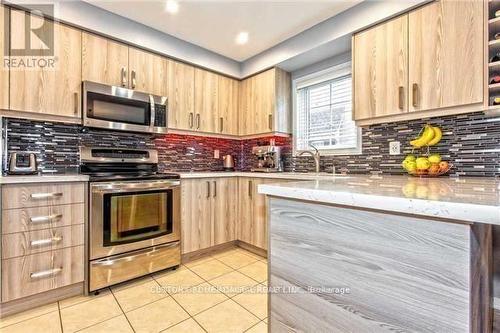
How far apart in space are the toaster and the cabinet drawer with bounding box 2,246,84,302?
0.66m

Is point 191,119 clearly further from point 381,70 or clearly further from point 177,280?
point 381,70

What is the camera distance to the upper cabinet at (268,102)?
2976 mm

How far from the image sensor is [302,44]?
2.57 meters

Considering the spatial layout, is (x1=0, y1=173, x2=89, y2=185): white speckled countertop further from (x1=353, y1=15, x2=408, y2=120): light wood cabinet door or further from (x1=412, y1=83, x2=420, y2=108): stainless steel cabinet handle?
(x1=412, y1=83, x2=420, y2=108): stainless steel cabinet handle

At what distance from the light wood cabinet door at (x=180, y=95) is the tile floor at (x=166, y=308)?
65.1 inches

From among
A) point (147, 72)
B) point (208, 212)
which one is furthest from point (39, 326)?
point (147, 72)

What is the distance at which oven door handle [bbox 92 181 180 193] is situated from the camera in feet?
6.46

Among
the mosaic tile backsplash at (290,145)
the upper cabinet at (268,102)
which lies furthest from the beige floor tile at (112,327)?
the upper cabinet at (268,102)

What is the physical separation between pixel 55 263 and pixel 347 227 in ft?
6.96

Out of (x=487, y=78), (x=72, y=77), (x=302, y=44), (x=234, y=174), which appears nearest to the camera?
(x=487, y=78)

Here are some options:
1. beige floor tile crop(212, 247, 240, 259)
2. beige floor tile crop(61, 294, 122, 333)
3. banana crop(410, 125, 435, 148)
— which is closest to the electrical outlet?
banana crop(410, 125, 435, 148)

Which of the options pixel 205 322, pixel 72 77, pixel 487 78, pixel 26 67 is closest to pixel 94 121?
pixel 72 77

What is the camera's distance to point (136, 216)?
2178mm

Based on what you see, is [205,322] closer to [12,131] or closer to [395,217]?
[395,217]
